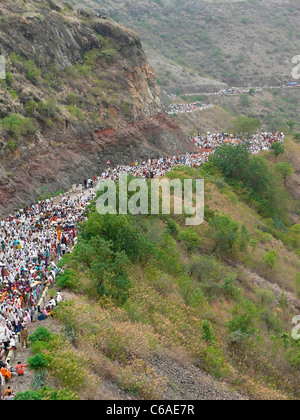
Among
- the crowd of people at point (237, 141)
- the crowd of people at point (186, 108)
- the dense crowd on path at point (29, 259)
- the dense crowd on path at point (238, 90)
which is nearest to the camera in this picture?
the dense crowd on path at point (29, 259)

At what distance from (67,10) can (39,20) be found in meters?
9.11

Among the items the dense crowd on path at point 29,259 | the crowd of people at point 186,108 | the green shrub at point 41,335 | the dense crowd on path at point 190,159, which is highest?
the crowd of people at point 186,108

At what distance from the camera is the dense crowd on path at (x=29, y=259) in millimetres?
18477

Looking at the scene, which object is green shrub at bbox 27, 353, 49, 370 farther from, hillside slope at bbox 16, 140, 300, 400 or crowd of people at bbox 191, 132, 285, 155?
crowd of people at bbox 191, 132, 285, 155

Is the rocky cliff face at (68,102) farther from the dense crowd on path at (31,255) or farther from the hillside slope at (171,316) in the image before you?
the hillside slope at (171,316)

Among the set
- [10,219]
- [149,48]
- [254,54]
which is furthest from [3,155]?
[254,54]

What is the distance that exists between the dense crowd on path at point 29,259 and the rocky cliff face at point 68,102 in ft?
15.1

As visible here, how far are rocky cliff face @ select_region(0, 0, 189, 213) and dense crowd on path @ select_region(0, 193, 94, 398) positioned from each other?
181 inches

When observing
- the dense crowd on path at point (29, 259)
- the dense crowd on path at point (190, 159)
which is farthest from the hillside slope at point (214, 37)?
the dense crowd on path at point (29, 259)

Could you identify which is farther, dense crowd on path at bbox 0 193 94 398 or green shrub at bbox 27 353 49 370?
dense crowd on path at bbox 0 193 94 398

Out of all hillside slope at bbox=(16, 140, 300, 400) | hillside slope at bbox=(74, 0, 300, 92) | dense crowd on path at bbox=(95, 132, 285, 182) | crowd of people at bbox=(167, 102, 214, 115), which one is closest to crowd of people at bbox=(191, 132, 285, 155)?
dense crowd on path at bbox=(95, 132, 285, 182)

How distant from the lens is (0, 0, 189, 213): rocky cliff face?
3869cm

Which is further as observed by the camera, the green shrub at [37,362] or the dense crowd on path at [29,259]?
the dense crowd on path at [29,259]

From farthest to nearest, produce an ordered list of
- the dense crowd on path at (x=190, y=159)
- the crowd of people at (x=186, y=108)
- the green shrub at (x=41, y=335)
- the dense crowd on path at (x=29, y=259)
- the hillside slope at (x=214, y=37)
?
the hillside slope at (x=214, y=37)
the crowd of people at (x=186, y=108)
the dense crowd on path at (x=190, y=159)
the dense crowd on path at (x=29, y=259)
the green shrub at (x=41, y=335)
